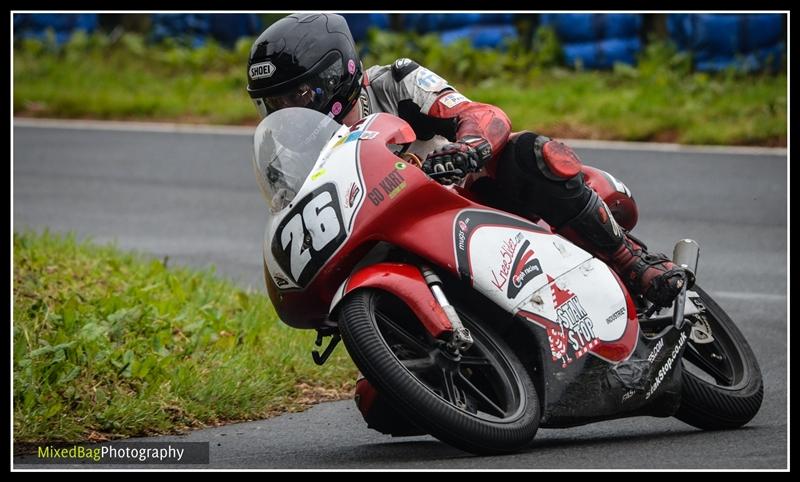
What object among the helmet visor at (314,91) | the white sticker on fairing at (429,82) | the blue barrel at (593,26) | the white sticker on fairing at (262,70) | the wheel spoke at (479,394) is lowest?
the blue barrel at (593,26)

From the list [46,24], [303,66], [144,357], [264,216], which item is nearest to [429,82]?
[303,66]

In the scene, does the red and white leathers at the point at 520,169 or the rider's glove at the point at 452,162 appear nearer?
the rider's glove at the point at 452,162

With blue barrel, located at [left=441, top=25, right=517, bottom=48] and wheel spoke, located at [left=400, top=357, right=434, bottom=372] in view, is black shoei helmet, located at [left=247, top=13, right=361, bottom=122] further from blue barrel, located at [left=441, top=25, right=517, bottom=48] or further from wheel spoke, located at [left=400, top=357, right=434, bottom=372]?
blue barrel, located at [left=441, top=25, right=517, bottom=48]

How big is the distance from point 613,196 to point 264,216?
580 cm

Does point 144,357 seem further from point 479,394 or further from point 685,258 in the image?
point 685,258

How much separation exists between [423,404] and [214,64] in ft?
44.1

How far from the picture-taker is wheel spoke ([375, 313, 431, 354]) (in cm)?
446

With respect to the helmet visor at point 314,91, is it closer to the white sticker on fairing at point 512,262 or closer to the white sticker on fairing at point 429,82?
the white sticker on fairing at point 429,82

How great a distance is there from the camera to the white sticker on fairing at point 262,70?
4867mm

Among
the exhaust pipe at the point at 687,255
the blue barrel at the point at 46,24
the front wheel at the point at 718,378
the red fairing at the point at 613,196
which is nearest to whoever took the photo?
the front wheel at the point at 718,378

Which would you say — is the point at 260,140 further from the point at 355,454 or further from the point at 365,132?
the point at 355,454

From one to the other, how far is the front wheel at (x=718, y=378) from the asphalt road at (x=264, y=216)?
79mm

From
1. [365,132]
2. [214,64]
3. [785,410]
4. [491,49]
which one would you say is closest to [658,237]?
[785,410]

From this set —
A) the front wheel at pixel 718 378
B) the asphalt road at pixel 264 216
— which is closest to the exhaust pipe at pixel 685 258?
the front wheel at pixel 718 378
